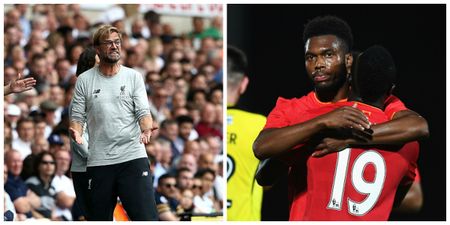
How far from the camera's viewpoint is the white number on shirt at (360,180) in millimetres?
5738

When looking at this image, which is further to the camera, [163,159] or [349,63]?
[163,159]

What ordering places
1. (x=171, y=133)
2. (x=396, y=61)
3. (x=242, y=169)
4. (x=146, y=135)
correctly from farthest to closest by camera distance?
1. (x=171, y=133)
2. (x=242, y=169)
3. (x=396, y=61)
4. (x=146, y=135)

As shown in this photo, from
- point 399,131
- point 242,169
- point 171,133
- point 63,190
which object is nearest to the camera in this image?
point 399,131

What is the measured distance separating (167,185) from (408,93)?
→ 2660mm

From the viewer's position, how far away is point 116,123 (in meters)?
5.92

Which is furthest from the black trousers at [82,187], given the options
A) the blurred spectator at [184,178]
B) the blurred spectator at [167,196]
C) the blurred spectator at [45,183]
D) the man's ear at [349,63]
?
the blurred spectator at [184,178]

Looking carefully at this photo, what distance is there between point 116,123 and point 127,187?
1.30 feet

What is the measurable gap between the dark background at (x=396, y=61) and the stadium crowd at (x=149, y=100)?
1.25m

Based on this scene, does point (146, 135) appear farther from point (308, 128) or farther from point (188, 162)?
point (188, 162)

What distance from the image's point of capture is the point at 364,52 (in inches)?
233

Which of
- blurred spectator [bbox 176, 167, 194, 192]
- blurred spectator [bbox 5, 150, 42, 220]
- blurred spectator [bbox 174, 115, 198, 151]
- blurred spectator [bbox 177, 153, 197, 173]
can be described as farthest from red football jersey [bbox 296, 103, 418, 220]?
blurred spectator [bbox 174, 115, 198, 151]

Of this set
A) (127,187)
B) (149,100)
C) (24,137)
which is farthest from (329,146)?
(149,100)

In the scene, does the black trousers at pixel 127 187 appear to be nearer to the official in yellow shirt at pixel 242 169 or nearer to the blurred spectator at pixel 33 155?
the official in yellow shirt at pixel 242 169

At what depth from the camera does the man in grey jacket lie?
19.4ft
